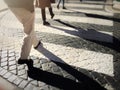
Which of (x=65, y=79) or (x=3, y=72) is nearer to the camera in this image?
(x=65, y=79)

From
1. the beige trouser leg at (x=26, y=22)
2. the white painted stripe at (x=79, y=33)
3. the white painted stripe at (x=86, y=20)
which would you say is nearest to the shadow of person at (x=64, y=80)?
the beige trouser leg at (x=26, y=22)

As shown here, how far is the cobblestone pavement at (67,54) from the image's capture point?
4125mm

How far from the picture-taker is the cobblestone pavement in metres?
4.12

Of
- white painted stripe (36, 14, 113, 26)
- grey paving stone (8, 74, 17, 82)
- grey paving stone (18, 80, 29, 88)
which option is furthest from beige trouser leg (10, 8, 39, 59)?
white painted stripe (36, 14, 113, 26)

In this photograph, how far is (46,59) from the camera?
16.1 ft

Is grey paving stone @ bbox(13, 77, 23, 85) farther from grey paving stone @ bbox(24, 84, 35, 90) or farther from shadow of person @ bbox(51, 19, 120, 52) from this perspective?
shadow of person @ bbox(51, 19, 120, 52)

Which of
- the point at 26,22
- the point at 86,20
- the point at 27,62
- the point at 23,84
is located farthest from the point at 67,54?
the point at 86,20

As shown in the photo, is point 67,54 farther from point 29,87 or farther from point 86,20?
point 86,20

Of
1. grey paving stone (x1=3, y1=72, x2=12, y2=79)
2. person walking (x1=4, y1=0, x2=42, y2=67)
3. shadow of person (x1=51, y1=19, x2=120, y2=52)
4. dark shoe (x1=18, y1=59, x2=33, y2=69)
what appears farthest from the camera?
shadow of person (x1=51, y1=19, x2=120, y2=52)

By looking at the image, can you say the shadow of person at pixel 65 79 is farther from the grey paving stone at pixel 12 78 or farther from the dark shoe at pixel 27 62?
the grey paving stone at pixel 12 78

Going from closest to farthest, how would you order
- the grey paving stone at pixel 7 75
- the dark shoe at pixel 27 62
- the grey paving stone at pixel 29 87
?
the grey paving stone at pixel 29 87, the grey paving stone at pixel 7 75, the dark shoe at pixel 27 62

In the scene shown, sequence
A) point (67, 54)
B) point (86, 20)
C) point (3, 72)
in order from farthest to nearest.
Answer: point (86, 20) → point (67, 54) → point (3, 72)

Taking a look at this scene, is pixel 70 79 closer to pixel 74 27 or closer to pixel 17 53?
pixel 17 53

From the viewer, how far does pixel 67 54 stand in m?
5.14
